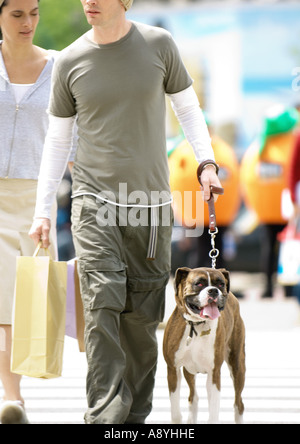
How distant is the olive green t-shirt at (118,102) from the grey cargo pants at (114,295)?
0.16m

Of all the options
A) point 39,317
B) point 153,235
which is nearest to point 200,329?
point 153,235

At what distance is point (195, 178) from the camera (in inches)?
512

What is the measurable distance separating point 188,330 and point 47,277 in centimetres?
76

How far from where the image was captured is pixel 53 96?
18.2ft

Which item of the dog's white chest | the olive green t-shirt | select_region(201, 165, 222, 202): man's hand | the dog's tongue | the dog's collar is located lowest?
the dog's white chest

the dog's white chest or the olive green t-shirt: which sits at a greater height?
the olive green t-shirt

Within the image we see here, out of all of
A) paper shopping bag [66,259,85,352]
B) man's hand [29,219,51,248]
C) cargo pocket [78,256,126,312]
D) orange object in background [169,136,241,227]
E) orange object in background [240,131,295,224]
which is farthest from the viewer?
orange object in background [240,131,295,224]

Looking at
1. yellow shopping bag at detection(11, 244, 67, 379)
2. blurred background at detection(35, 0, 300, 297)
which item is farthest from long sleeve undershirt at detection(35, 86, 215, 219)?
blurred background at detection(35, 0, 300, 297)

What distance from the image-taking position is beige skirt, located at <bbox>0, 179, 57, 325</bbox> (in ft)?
20.5

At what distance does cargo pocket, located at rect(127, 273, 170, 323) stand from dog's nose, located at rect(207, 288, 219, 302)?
0.28m

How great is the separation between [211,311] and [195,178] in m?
7.58

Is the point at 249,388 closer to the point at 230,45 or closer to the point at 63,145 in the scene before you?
the point at 63,145

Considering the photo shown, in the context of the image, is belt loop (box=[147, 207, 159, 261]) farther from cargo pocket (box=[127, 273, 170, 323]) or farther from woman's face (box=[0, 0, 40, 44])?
woman's face (box=[0, 0, 40, 44])

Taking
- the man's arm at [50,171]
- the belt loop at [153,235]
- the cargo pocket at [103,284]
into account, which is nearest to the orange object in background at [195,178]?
the man's arm at [50,171]
